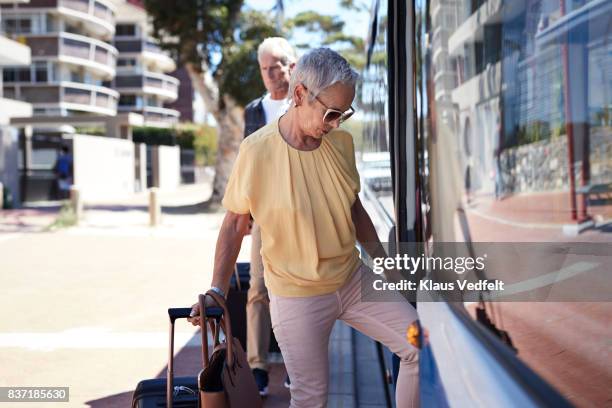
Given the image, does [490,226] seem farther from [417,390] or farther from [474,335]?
[417,390]

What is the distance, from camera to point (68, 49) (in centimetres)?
5509

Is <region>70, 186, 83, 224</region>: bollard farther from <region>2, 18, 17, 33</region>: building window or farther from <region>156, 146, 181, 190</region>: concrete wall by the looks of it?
<region>2, 18, 17, 33</region>: building window

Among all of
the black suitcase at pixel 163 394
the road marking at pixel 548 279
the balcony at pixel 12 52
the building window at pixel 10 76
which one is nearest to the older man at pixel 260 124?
the black suitcase at pixel 163 394

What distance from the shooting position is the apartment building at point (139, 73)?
229 ft

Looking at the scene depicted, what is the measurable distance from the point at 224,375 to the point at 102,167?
29666mm

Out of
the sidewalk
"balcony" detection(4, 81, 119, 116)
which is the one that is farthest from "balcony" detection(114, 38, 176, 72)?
the sidewalk

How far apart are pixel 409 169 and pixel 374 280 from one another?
52 centimetres

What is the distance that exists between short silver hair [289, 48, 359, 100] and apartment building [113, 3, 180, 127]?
6669 cm

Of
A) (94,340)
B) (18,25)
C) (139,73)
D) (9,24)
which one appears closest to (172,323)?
(94,340)

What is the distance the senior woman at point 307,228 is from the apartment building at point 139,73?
218 ft

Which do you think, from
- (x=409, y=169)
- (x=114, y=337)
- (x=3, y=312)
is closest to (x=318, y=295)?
(x=409, y=169)

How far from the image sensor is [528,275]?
84.1 inches

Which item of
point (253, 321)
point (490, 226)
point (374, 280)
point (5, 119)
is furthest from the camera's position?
point (5, 119)

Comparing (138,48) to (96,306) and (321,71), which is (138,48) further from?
(321,71)
